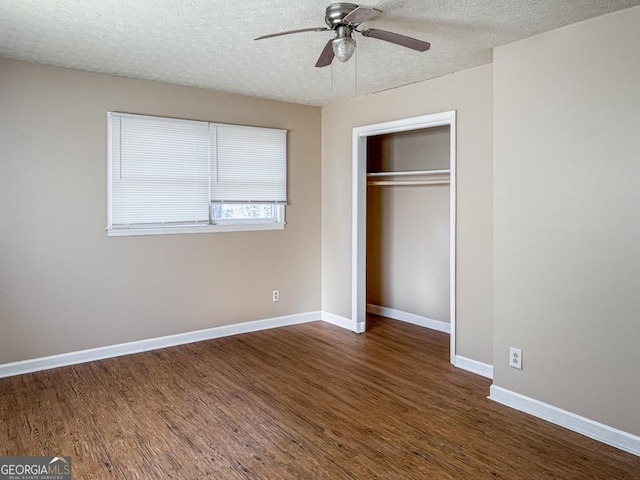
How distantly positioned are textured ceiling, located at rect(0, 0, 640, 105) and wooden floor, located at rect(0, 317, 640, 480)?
2.56 meters

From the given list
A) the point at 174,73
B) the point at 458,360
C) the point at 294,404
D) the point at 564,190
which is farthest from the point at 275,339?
the point at 564,190

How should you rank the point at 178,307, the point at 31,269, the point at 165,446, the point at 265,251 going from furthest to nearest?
the point at 265,251 → the point at 178,307 → the point at 31,269 → the point at 165,446

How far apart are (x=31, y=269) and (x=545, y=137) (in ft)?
13.4

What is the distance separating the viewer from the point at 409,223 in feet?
17.7

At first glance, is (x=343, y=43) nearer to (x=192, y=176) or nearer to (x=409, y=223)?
(x=192, y=176)

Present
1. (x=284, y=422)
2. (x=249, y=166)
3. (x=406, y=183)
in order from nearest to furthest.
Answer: (x=284, y=422)
(x=249, y=166)
(x=406, y=183)

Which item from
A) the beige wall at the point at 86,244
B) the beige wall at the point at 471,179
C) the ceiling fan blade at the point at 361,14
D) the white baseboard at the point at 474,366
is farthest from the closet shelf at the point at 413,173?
the ceiling fan blade at the point at 361,14

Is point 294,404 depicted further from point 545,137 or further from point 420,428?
point 545,137

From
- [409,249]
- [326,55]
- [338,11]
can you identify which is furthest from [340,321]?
[338,11]

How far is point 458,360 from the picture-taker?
4.01 m

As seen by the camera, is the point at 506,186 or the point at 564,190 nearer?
the point at 564,190

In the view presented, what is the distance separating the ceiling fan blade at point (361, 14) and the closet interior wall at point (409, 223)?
2.53 meters

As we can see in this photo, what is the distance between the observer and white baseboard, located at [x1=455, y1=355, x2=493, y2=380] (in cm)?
377

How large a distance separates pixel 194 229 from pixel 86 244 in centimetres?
100
